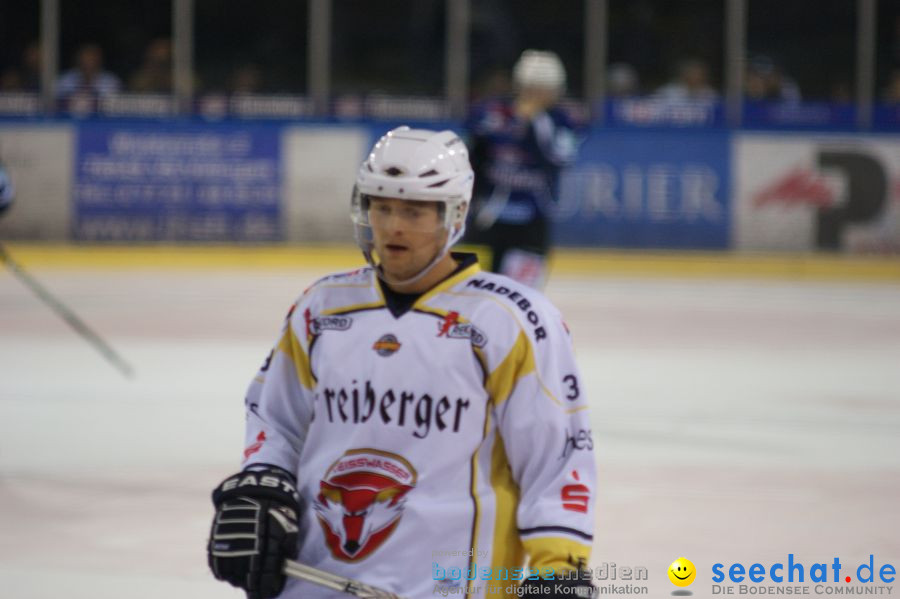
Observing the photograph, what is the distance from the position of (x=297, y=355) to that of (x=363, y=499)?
30 centimetres

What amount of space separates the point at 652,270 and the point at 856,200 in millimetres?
2066

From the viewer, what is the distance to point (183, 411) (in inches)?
295

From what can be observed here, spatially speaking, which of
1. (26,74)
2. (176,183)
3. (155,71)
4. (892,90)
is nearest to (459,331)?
(176,183)

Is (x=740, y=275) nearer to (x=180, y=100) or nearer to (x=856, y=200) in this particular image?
(x=856, y=200)

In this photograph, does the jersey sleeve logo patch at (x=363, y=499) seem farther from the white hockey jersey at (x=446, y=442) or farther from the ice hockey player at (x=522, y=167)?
the ice hockey player at (x=522, y=167)

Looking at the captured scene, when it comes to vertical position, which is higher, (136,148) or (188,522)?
(136,148)

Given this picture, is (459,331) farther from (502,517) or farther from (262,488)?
(262,488)

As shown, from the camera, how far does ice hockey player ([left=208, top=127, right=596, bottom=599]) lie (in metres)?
2.70

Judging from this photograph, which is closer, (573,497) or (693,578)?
(573,497)

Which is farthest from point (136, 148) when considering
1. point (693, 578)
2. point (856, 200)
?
point (693, 578)

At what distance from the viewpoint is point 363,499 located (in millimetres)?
2742

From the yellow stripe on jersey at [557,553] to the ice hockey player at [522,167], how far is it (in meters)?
5.45

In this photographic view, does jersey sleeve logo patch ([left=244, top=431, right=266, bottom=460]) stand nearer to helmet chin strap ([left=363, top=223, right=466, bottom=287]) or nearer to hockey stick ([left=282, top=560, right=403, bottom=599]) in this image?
hockey stick ([left=282, top=560, right=403, bottom=599])

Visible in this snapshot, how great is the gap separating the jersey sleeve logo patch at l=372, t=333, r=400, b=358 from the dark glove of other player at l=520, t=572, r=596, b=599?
0.46m
